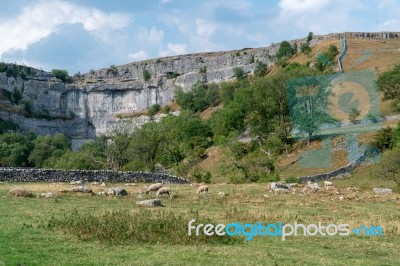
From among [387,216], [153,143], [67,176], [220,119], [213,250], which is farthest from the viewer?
[220,119]

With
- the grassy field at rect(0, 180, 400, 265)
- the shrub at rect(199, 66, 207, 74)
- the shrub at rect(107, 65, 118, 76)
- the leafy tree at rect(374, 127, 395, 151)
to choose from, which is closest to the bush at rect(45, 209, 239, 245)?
the grassy field at rect(0, 180, 400, 265)

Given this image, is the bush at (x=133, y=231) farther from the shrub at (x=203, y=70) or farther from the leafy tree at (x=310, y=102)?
the shrub at (x=203, y=70)

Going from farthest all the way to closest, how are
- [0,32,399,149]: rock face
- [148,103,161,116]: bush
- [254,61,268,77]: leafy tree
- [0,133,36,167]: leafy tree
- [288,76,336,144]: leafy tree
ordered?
[148,103,161,116]: bush < [0,32,399,149]: rock face < [254,61,268,77]: leafy tree < [0,133,36,167]: leafy tree < [288,76,336,144]: leafy tree

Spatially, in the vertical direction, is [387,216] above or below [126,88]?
below

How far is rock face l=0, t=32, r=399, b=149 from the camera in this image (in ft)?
459

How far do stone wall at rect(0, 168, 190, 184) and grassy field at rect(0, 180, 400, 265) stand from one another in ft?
37.9

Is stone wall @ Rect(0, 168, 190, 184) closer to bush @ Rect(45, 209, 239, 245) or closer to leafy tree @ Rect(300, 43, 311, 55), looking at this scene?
bush @ Rect(45, 209, 239, 245)

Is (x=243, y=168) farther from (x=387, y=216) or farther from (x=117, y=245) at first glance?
(x=117, y=245)

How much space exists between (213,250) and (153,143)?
4430 cm

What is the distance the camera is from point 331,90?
5619cm

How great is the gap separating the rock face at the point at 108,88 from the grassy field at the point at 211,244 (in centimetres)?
12032

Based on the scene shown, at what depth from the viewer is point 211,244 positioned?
12727mm

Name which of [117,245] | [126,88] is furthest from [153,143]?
[126,88]

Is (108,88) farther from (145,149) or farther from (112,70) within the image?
(145,149)
